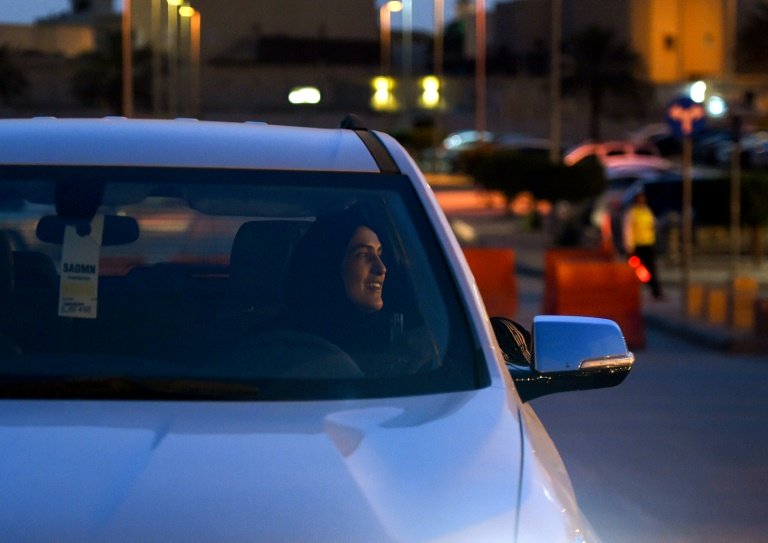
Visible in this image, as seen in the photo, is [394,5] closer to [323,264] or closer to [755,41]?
[755,41]

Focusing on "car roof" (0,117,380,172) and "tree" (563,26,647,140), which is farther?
"tree" (563,26,647,140)

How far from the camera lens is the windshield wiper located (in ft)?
11.2

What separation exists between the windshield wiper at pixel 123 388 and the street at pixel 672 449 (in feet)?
12.9

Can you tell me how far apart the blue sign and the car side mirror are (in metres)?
16.9

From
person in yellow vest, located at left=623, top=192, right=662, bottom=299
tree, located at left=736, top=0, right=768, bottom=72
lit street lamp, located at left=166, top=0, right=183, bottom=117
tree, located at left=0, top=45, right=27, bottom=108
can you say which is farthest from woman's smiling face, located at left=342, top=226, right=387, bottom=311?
tree, located at left=736, top=0, right=768, bottom=72

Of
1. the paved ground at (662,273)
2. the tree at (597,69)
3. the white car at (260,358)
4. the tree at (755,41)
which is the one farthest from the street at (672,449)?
the tree at (755,41)

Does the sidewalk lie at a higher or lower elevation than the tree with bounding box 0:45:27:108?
lower

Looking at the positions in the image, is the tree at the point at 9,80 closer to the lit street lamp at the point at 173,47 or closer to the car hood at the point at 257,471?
the lit street lamp at the point at 173,47

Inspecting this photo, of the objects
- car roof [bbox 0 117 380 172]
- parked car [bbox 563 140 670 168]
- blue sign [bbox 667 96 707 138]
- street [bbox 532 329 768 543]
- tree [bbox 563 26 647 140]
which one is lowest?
street [bbox 532 329 768 543]

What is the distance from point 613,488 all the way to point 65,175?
5143mm

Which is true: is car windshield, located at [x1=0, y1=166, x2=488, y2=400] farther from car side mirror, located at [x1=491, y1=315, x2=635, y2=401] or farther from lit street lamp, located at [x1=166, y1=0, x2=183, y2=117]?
lit street lamp, located at [x1=166, y1=0, x2=183, y2=117]

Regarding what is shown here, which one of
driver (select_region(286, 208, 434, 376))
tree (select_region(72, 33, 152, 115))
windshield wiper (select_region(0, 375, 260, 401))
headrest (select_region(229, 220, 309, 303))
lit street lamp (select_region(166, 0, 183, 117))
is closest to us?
windshield wiper (select_region(0, 375, 260, 401))

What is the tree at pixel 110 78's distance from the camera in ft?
224

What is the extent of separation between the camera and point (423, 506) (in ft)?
9.68
